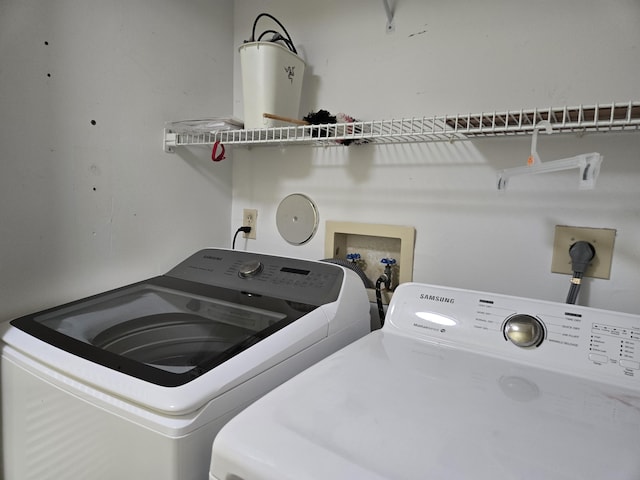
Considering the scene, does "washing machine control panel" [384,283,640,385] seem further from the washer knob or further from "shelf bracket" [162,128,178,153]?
"shelf bracket" [162,128,178,153]

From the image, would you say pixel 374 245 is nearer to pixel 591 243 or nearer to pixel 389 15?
pixel 591 243

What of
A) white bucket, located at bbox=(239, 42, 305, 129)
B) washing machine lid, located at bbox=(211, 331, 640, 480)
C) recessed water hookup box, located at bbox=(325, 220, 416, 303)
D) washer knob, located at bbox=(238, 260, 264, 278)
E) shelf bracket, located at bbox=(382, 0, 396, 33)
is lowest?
washing machine lid, located at bbox=(211, 331, 640, 480)

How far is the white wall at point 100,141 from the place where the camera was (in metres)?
0.96

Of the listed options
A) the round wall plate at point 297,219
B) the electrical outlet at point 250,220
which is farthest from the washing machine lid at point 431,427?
the electrical outlet at point 250,220

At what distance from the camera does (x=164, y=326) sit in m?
0.93

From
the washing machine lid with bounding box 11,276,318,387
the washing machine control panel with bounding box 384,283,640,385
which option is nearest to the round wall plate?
the washing machine lid with bounding box 11,276,318,387

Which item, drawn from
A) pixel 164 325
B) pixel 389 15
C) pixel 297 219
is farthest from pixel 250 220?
pixel 389 15

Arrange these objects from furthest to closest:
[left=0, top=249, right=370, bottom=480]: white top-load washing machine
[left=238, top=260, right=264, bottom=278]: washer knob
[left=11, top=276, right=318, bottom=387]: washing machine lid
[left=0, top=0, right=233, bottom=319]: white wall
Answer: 1. [left=238, top=260, right=264, bottom=278]: washer knob
2. [left=0, top=0, right=233, bottom=319]: white wall
3. [left=11, top=276, right=318, bottom=387]: washing machine lid
4. [left=0, top=249, right=370, bottom=480]: white top-load washing machine

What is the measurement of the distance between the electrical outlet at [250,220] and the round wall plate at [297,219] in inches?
4.6

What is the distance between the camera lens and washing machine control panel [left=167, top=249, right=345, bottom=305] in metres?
1.02

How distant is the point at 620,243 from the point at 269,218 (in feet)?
3.66

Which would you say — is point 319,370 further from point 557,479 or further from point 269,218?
point 269,218

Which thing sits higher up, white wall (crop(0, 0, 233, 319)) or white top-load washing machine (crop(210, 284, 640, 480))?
white wall (crop(0, 0, 233, 319))

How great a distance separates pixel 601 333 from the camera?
79cm
